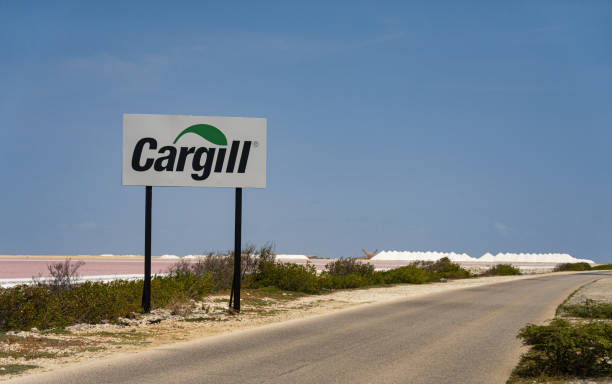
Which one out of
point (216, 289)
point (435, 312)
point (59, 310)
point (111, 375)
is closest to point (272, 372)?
point (111, 375)

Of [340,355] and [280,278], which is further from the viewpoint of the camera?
[280,278]

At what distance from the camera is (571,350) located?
8508 mm

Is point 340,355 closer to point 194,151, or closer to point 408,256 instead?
point 194,151

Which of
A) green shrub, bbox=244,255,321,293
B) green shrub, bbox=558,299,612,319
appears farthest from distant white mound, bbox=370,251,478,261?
green shrub, bbox=558,299,612,319

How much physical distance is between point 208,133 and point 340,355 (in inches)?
352

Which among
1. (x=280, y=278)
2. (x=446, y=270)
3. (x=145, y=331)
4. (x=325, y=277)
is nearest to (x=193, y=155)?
(x=145, y=331)

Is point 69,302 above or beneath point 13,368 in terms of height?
above

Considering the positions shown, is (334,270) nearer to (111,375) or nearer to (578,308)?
(578,308)

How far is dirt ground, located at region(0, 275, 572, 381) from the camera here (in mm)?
10211

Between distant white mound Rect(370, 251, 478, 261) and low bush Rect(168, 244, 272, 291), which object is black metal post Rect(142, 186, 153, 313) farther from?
distant white mound Rect(370, 251, 478, 261)

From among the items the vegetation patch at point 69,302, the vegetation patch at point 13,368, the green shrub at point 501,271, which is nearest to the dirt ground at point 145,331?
the vegetation patch at point 13,368

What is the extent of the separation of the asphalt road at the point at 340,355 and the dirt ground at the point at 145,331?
0.81m

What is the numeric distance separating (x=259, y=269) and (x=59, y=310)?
39.7ft

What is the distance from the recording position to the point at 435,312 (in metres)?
17.6
